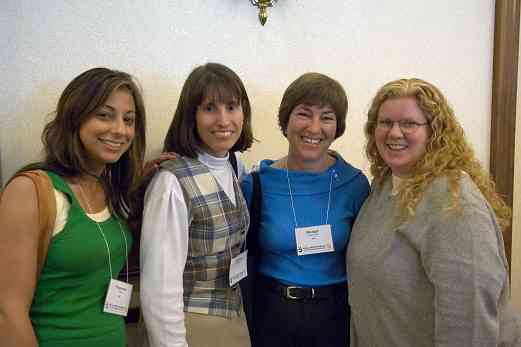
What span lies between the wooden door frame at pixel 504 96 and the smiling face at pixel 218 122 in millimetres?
1472

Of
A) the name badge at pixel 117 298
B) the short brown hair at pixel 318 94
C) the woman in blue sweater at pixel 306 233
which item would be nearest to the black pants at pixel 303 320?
the woman in blue sweater at pixel 306 233

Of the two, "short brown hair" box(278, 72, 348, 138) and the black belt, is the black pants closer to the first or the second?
the black belt

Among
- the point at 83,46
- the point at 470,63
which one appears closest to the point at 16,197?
the point at 83,46

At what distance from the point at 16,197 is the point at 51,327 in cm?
36

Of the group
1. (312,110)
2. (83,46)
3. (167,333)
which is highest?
(83,46)

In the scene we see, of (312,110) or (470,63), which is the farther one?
(470,63)

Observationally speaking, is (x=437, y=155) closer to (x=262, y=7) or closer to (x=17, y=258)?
(x=262, y=7)

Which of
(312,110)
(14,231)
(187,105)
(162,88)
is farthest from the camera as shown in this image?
(162,88)

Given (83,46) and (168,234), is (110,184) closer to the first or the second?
(168,234)

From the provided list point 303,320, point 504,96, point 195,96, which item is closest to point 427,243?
point 303,320

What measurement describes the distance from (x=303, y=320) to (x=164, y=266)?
56cm

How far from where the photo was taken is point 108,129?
1.08 metres

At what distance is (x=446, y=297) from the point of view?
3.29 ft

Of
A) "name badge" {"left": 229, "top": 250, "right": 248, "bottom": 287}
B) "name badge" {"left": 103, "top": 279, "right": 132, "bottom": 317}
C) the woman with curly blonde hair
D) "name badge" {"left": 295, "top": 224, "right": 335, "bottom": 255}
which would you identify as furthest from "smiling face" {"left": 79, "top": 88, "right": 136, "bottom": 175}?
the woman with curly blonde hair
